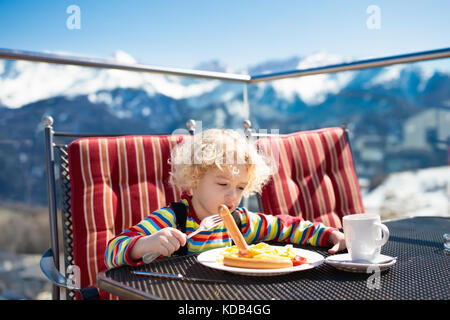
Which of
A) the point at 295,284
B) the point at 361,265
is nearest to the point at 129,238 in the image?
the point at 295,284

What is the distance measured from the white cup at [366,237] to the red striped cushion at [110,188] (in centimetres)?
96

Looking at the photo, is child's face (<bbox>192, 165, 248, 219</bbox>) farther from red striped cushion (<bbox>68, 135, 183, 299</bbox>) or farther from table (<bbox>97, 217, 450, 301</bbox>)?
red striped cushion (<bbox>68, 135, 183, 299</bbox>)

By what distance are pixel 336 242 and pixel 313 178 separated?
1.04 metres

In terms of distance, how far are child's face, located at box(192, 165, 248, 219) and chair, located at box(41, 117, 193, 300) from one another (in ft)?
1.51

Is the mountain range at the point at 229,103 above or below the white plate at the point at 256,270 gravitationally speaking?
above

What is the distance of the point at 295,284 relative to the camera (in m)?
0.88

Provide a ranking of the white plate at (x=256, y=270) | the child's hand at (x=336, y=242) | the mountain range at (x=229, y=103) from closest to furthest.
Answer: the white plate at (x=256, y=270) → the child's hand at (x=336, y=242) → the mountain range at (x=229, y=103)

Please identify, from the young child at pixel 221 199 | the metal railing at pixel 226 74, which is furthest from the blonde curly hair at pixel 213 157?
the metal railing at pixel 226 74

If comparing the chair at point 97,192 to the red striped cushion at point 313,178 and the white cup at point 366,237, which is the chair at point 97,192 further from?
the white cup at point 366,237

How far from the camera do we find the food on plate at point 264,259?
0.94 metres

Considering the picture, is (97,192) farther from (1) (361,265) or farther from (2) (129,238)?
(1) (361,265)

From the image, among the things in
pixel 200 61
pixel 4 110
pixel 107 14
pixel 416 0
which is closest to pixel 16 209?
pixel 107 14

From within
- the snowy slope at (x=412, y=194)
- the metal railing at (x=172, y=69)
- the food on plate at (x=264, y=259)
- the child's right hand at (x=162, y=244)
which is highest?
the metal railing at (x=172, y=69)

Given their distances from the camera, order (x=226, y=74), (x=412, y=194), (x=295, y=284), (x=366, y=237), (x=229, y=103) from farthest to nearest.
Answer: (x=412, y=194)
(x=229, y=103)
(x=226, y=74)
(x=366, y=237)
(x=295, y=284)
